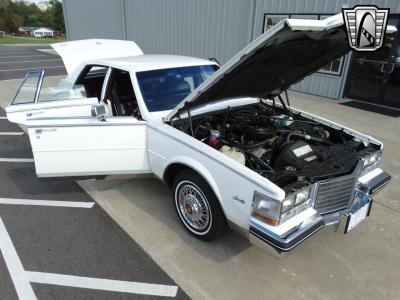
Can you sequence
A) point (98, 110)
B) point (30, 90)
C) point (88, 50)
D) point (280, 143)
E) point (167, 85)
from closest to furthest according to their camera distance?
1. point (280, 143)
2. point (98, 110)
3. point (167, 85)
4. point (30, 90)
5. point (88, 50)

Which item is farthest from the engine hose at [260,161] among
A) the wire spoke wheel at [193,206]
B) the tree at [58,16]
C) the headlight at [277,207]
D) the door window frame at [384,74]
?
the tree at [58,16]

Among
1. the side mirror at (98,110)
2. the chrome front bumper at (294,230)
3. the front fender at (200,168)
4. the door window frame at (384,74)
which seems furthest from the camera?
the door window frame at (384,74)

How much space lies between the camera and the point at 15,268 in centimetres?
267

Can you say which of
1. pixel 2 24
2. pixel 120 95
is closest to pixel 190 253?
pixel 120 95

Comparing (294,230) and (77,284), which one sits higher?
(294,230)

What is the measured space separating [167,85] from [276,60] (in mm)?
1329

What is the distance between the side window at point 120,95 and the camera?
12.5ft

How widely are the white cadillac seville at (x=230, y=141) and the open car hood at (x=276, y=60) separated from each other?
15 mm

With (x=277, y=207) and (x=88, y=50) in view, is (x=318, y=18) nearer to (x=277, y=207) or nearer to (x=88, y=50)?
(x=88, y=50)

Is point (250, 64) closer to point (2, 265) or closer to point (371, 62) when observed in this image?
point (2, 265)

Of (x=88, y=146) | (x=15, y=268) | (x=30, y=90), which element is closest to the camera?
(x=15, y=268)

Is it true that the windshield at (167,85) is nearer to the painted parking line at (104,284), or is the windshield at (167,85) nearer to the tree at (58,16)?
the painted parking line at (104,284)

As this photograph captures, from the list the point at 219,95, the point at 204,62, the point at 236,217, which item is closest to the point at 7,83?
the point at 204,62

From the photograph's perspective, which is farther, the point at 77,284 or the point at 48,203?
the point at 48,203
